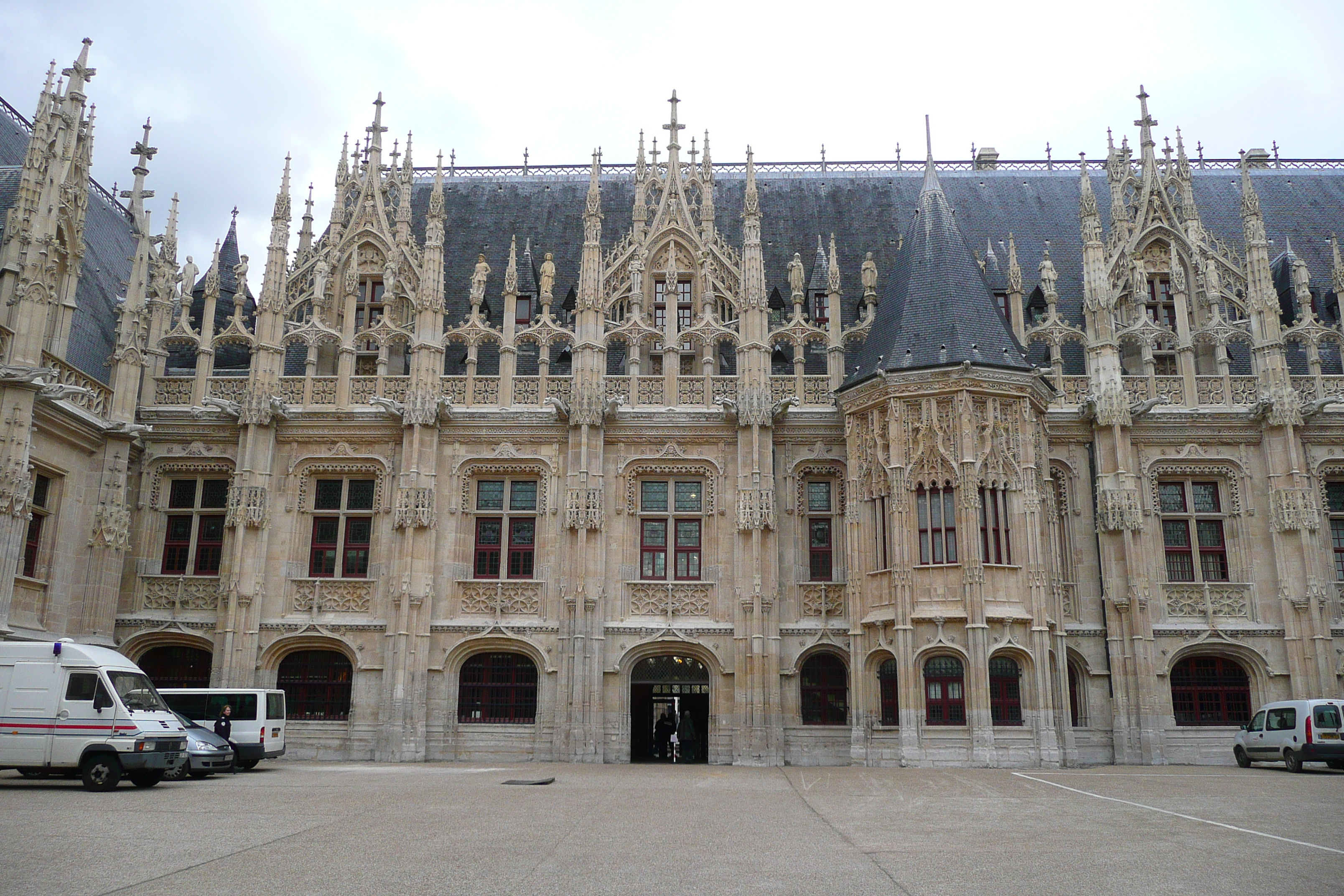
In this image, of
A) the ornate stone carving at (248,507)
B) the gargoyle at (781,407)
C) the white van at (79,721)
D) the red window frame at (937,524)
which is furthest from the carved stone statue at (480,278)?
the white van at (79,721)

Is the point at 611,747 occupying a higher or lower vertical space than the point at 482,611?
lower

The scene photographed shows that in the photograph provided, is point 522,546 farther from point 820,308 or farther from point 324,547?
point 820,308

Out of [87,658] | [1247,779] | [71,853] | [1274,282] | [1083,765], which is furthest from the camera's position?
[1274,282]

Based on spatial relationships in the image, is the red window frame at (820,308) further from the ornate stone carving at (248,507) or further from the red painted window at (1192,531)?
the ornate stone carving at (248,507)

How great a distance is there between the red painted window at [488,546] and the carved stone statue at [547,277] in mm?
6346

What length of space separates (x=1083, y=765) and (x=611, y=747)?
36.5ft

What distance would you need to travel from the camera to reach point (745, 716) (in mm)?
24969

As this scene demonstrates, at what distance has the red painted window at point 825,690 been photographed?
84.9 feet

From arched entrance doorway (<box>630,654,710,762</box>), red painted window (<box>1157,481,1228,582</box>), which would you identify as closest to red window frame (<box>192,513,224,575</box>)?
arched entrance doorway (<box>630,654,710,762</box>)

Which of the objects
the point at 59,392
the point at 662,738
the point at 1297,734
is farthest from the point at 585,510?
the point at 1297,734

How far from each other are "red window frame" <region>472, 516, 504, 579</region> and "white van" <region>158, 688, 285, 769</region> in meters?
6.21

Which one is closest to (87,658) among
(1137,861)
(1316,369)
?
(1137,861)

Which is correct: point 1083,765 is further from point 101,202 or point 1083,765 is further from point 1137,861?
point 101,202

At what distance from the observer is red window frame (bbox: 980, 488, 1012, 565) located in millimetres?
24203
